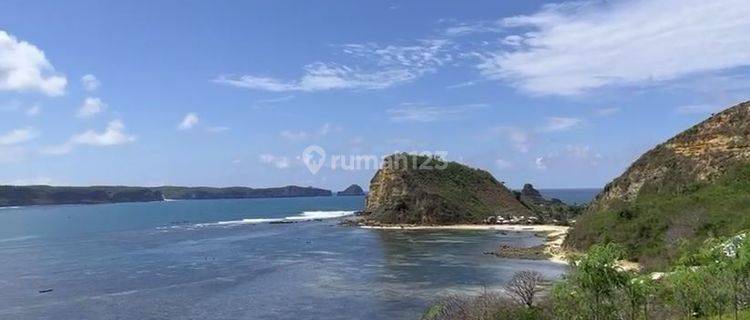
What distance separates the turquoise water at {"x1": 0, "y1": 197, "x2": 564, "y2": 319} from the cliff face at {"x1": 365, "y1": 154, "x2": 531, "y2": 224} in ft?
84.9

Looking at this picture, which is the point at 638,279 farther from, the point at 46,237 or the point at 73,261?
the point at 46,237

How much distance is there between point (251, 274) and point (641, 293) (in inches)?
2025

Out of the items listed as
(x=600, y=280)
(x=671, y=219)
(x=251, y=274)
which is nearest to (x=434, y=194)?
(x=671, y=219)

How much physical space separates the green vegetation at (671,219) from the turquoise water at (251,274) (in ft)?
32.4

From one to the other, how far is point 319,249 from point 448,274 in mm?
35461

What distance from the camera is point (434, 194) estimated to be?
516 ft

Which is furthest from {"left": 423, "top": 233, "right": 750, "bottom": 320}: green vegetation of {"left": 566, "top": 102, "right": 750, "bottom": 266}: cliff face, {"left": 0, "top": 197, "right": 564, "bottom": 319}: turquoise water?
{"left": 566, "top": 102, "right": 750, "bottom": 266}: cliff face

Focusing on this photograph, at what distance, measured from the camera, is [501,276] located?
66750 millimetres

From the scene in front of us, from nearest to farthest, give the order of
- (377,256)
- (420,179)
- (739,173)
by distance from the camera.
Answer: (739,173), (377,256), (420,179)

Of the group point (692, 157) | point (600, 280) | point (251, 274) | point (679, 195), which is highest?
point (692, 157)

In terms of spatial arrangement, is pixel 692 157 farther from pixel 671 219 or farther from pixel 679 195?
pixel 671 219

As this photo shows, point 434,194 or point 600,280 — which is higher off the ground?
point 434,194

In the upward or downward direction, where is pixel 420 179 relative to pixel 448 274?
upward

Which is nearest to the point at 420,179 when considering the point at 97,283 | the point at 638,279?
the point at 97,283
